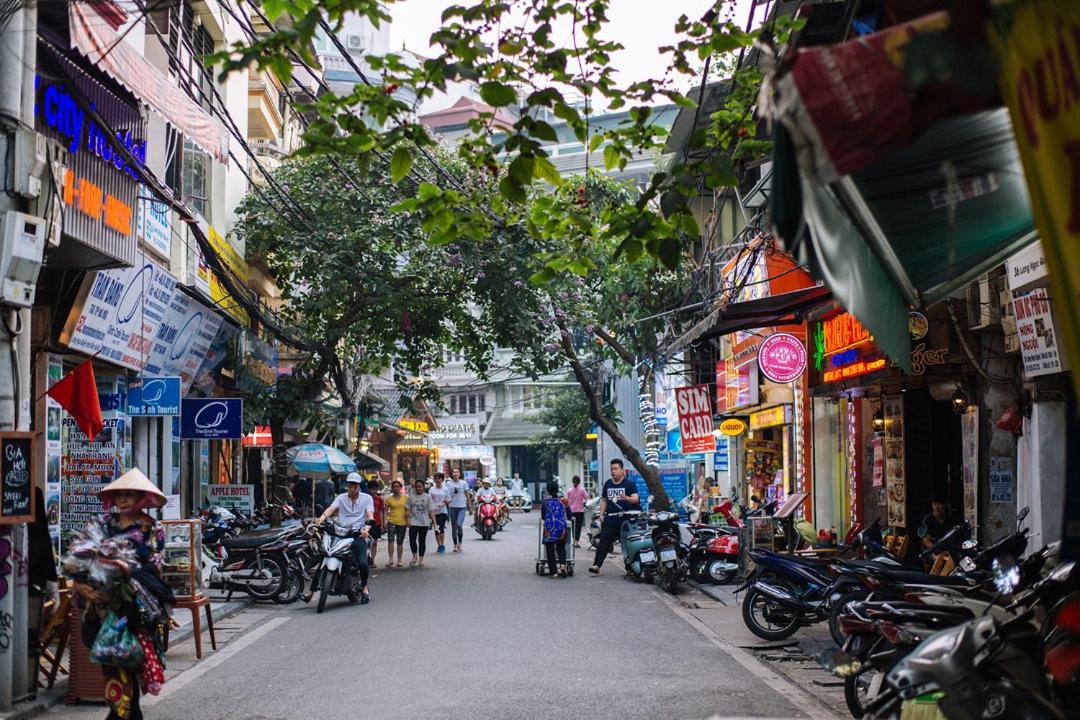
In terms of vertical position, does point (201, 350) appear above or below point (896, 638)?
above

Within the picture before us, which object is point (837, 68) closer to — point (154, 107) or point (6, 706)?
point (6, 706)

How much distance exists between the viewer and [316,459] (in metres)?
23.6

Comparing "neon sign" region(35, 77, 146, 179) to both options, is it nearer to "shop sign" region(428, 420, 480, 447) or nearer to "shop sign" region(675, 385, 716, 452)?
"shop sign" region(675, 385, 716, 452)

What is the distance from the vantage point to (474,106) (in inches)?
2815

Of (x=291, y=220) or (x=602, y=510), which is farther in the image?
(x=291, y=220)

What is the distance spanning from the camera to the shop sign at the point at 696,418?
2270 centimetres

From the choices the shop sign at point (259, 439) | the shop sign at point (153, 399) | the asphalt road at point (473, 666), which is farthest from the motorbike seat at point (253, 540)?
the shop sign at point (259, 439)

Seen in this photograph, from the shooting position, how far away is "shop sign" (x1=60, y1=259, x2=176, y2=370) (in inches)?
551

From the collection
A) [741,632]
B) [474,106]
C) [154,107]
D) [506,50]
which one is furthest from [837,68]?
[474,106]

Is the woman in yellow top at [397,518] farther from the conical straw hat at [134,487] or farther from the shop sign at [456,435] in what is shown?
the shop sign at [456,435]

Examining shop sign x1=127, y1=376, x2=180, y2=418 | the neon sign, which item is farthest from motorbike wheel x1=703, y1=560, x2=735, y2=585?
the neon sign

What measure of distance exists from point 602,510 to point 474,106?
54.8 metres

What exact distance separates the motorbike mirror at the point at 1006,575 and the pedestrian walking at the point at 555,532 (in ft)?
41.0

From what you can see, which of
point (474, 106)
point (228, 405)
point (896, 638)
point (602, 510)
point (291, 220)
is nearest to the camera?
point (896, 638)
